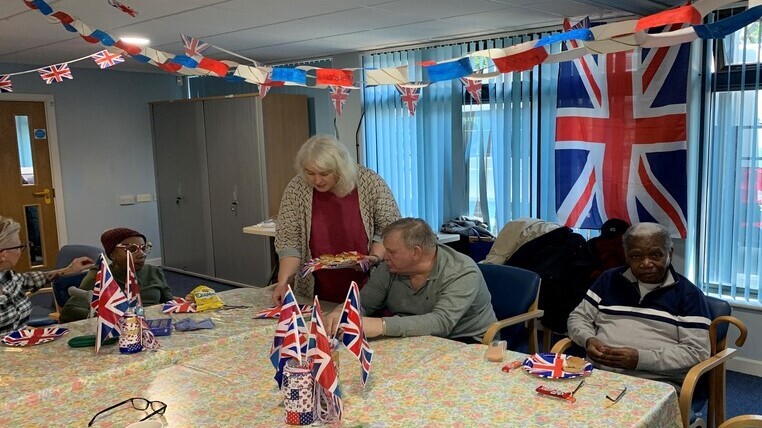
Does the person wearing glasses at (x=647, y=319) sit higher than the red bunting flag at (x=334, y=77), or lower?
lower

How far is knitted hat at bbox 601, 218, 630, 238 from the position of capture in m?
4.14

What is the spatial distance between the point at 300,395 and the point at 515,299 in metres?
1.54

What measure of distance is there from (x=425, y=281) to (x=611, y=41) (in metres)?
1.08

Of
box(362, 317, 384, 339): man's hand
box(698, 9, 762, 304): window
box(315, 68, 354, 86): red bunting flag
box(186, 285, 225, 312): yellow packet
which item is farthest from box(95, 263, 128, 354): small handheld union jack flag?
box(698, 9, 762, 304): window

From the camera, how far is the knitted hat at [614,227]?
414 cm

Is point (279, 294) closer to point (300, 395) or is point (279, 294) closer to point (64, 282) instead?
point (300, 395)

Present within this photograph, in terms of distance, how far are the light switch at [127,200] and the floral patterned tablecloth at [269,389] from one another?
5.42m

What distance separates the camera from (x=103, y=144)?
Result: 7.18 meters

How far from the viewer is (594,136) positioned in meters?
4.30

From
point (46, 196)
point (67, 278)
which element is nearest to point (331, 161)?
point (67, 278)

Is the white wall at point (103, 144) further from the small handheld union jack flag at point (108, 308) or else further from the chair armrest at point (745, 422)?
the chair armrest at point (745, 422)

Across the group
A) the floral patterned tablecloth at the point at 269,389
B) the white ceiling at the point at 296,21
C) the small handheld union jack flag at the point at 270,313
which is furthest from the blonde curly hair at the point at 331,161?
the white ceiling at the point at 296,21

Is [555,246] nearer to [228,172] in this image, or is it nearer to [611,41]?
[611,41]

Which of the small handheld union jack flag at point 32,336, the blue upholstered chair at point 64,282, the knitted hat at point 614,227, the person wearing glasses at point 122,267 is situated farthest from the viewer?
the knitted hat at point 614,227
